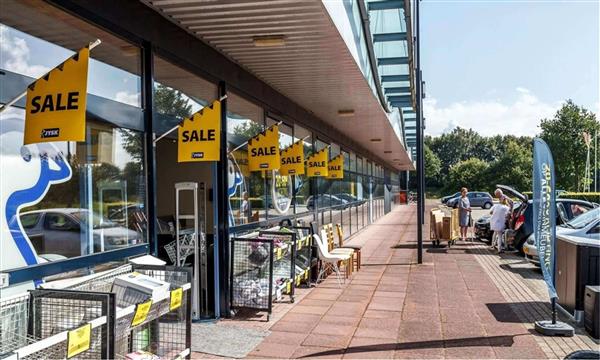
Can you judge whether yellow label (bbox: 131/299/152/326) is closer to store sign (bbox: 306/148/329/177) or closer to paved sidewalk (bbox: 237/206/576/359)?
paved sidewalk (bbox: 237/206/576/359)

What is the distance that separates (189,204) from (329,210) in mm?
7183

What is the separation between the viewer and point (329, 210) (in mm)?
13766

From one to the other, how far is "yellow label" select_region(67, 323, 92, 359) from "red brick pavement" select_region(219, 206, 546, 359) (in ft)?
7.81

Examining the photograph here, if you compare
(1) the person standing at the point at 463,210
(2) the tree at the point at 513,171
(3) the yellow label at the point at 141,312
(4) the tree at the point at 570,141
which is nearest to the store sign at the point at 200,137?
(3) the yellow label at the point at 141,312

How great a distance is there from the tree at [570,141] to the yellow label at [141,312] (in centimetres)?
4462

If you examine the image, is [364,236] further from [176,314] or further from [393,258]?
[176,314]

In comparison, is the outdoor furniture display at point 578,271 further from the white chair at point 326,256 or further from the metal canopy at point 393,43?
the metal canopy at point 393,43

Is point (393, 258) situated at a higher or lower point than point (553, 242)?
lower

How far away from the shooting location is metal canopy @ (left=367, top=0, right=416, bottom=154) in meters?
Result: 9.64

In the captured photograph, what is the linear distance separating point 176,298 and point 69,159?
4.30 feet

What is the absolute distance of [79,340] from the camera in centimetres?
277

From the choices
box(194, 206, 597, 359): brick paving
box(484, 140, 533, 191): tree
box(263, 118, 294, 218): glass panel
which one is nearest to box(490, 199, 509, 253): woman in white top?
box(194, 206, 597, 359): brick paving

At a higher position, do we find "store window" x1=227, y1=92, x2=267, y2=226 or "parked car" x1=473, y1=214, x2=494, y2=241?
"store window" x1=227, y1=92, x2=267, y2=226

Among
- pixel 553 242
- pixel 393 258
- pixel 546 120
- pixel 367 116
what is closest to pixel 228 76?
pixel 553 242
